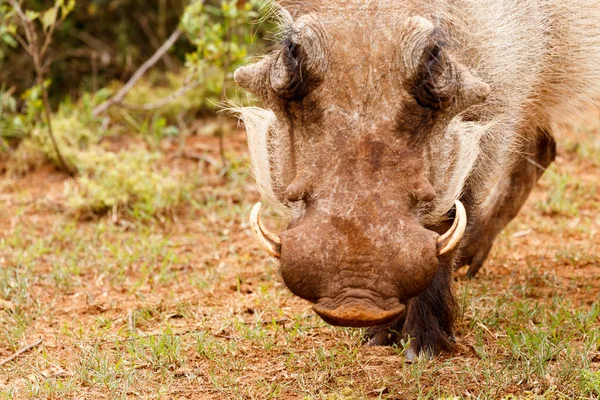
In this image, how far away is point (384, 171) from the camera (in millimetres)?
2820

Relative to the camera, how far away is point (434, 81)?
9.81 feet

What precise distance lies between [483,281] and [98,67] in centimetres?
487

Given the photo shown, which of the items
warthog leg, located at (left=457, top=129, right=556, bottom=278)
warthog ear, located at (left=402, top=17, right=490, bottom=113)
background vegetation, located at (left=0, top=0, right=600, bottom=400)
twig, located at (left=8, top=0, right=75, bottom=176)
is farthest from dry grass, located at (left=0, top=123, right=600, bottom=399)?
warthog ear, located at (left=402, top=17, right=490, bottom=113)

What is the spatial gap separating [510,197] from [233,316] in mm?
1699

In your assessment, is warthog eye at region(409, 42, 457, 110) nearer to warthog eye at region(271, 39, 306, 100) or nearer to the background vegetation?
warthog eye at region(271, 39, 306, 100)

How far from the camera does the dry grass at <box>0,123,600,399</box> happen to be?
10.2ft

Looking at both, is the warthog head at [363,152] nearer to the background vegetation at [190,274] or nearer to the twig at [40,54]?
the background vegetation at [190,274]

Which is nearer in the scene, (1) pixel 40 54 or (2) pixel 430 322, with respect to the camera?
(2) pixel 430 322

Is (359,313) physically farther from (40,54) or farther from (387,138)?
(40,54)

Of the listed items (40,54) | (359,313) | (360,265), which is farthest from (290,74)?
(40,54)

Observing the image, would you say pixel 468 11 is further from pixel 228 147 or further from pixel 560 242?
pixel 228 147

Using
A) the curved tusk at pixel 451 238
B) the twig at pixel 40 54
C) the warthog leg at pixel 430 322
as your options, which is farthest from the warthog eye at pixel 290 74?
the twig at pixel 40 54

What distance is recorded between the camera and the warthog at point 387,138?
2.73m

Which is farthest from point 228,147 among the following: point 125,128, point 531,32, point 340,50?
point 340,50
